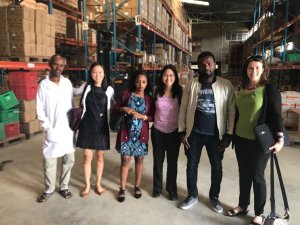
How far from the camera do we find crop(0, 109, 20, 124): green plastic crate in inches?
221

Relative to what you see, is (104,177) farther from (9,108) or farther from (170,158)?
(9,108)

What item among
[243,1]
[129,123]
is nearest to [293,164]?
[129,123]

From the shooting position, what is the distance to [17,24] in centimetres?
580

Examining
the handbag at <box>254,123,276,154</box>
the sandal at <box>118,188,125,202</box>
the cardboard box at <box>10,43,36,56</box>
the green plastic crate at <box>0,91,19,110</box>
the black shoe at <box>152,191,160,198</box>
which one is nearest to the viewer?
the handbag at <box>254,123,276,154</box>

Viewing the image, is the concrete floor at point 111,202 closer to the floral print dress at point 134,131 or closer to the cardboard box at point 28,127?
the floral print dress at point 134,131

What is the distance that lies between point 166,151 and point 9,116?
4.00 meters

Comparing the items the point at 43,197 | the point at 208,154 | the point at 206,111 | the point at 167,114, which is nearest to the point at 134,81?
the point at 167,114

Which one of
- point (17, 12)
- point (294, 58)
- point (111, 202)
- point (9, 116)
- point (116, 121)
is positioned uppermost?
point (17, 12)

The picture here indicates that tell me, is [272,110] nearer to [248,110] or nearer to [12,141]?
[248,110]

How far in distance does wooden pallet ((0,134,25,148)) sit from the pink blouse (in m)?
3.89

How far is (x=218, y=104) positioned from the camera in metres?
2.93

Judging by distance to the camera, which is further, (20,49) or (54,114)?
(20,49)

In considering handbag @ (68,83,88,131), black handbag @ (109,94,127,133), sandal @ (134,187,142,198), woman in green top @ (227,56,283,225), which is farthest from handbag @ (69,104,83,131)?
woman in green top @ (227,56,283,225)

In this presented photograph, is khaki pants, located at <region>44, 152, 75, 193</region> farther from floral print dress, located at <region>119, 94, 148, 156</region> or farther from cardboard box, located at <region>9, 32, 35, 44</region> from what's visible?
cardboard box, located at <region>9, 32, 35, 44</region>
